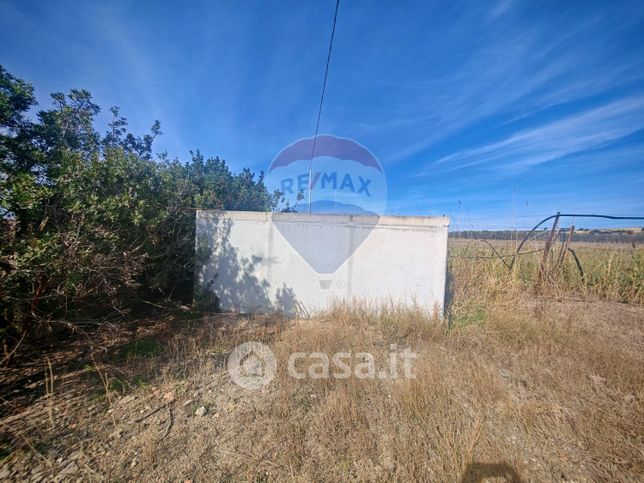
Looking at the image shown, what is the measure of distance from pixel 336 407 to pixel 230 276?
11.3ft

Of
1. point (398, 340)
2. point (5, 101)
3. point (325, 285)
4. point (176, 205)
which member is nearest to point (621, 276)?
point (398, 340)

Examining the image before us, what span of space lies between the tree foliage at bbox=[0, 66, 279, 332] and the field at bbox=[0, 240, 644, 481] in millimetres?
552

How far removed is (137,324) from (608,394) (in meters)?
6.24

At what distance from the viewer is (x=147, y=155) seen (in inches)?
190

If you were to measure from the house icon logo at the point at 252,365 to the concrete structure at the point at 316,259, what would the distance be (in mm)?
1439

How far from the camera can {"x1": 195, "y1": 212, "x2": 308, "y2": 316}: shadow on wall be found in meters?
4.48

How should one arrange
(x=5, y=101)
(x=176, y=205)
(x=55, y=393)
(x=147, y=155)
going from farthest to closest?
(x=147, y=155), (x=176, y=205), (x=5, y=101), (x=55, y=393)

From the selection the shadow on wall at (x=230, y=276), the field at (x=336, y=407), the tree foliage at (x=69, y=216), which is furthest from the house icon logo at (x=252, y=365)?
the tree foliage at (x=69, y=216)

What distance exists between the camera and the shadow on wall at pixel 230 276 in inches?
176

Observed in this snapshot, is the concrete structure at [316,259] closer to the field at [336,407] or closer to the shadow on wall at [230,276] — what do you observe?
the shadow on wall at [230,276]

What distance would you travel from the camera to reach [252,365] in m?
2.70

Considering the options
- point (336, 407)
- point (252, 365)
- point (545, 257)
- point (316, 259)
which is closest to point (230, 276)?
point (316, 259)

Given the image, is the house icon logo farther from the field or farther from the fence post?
the fence post

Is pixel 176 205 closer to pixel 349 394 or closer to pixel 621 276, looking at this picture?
pixel 349 394
